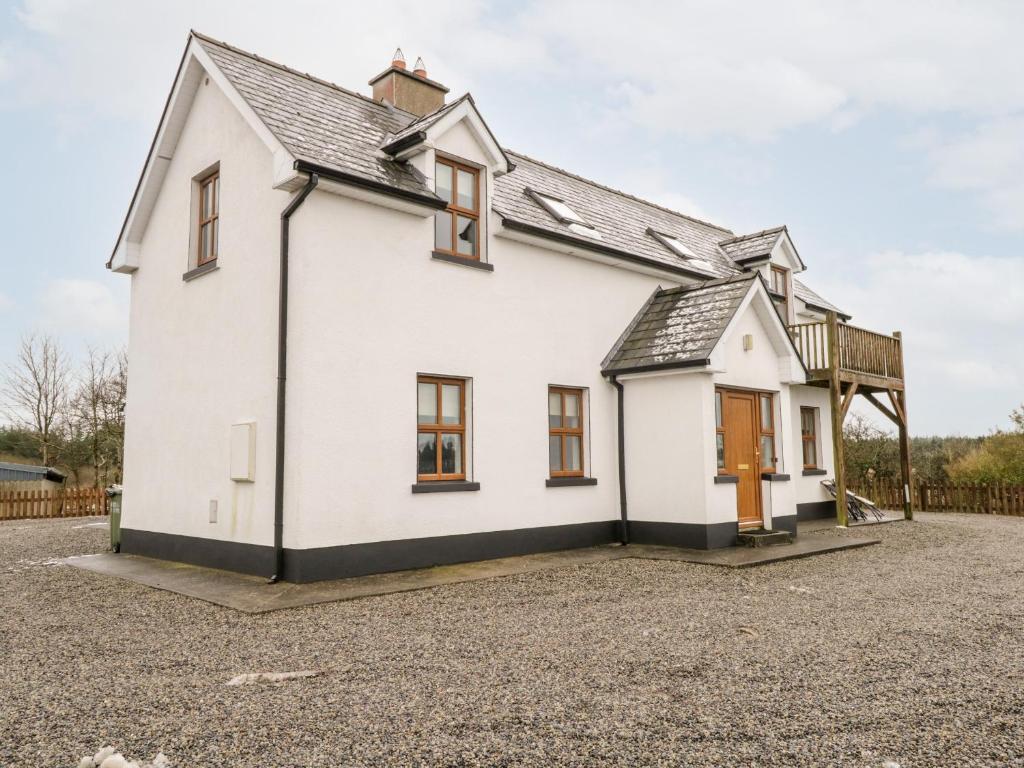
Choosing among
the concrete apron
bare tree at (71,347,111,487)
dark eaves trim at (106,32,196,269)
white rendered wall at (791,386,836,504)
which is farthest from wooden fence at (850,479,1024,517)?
bare tree at (71,347,111,487)

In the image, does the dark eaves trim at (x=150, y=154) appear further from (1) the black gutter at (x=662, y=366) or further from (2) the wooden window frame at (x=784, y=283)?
(2) the wooden window frame at (x=784, y=283)

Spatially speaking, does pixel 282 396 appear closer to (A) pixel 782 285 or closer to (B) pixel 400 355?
(B) pixel 400 355

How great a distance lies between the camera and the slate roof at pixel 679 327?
1165 centimetres

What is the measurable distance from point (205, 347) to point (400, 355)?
3.16 metres

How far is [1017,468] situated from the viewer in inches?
820

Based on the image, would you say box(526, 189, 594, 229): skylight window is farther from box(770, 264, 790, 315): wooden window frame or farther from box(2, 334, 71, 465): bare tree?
box(2, 334, 71, 465): bare tree

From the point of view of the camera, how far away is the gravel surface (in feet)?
12.1

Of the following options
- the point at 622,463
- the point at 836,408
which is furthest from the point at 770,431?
the point at 622,463

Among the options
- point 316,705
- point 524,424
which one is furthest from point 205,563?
point 316,705

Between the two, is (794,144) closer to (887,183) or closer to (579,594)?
(887,183)

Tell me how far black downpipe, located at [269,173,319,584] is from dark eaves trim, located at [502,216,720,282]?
3316 millimetres

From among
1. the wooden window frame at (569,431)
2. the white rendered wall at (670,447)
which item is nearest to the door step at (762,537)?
the white rendered wall at (670,447)

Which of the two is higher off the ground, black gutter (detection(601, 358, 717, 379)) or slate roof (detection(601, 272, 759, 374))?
slate roof (detection(601, 272, 759, 374))

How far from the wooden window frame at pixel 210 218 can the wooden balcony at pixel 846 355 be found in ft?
37.3
